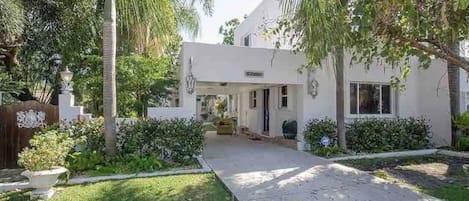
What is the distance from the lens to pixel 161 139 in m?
10.5

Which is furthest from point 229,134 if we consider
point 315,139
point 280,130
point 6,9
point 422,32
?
point 422,32

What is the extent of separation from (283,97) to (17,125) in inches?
399

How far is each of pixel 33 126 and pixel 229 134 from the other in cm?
1157

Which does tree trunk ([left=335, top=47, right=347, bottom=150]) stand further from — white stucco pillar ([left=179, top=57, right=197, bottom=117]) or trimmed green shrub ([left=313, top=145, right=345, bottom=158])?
white stucco pillar ([left=179, top=57, right=197, bottom=117])

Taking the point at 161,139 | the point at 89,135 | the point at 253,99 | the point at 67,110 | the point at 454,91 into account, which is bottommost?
the point at 161,139

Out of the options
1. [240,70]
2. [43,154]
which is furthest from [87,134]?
[240,70]

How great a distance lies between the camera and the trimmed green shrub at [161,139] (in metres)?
10.3

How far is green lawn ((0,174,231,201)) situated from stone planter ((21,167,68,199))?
0.70 feet

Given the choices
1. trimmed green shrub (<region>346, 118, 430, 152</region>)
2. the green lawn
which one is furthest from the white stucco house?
the green lawn

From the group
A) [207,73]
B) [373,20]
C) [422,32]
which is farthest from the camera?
[207,73]

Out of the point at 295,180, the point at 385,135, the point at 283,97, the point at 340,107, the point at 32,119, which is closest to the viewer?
the point at 295,180

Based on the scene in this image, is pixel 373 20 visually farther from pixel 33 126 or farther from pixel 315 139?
pixel 33 126

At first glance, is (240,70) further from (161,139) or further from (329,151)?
(329,151)

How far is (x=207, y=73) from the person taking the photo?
1245 centimetres
